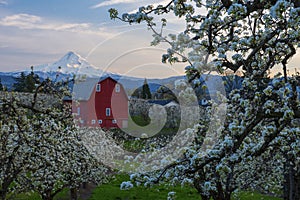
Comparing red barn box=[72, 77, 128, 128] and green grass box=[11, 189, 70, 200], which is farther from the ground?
red barn box=[72, 77, 128, 128]

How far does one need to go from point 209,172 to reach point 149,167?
1.75m

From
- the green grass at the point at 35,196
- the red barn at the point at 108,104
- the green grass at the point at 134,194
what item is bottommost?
the green grass at the point at 134,194

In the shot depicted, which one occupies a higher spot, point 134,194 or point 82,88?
point 82,88

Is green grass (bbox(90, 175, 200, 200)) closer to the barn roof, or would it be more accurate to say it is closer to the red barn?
the barn roof

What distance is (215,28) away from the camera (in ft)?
15.7

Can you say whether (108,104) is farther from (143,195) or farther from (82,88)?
(143,195)

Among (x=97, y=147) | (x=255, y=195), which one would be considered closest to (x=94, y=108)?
(x=97, y=147)

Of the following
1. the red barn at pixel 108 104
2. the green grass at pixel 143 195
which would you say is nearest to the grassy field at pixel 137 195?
the green grass at pixel 143 195

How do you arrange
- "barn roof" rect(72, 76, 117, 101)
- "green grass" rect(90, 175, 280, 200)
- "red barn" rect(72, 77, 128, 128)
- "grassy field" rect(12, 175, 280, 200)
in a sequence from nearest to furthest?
"barn roof" rect(72, 76, 117, 101) < "grassy field" rect(12, 175, 280, 200) < "green grass" rect(90, 175, 280, 200) < "red barn" rect(72, 77, 128, 128)

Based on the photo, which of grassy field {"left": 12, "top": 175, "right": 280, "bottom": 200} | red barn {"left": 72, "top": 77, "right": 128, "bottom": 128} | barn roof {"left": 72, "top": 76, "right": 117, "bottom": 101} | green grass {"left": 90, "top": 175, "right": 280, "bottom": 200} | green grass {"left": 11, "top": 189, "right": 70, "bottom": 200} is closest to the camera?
barn roof {"left": 72, "top": 76, "right": 117, "bottom": 101}

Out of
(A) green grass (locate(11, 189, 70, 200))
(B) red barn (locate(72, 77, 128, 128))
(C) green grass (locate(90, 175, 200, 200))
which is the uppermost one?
(B) red barn (locate(72, 77, 128, 128))

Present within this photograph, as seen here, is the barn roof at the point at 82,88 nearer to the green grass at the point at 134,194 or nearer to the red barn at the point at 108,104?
the green grass at the point at 134,194

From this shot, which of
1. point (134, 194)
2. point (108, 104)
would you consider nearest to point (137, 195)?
point (134, 194)

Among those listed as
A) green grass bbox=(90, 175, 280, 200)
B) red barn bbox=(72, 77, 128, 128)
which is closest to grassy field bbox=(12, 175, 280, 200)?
green grass bbox=(90, 175, 280, 200)
